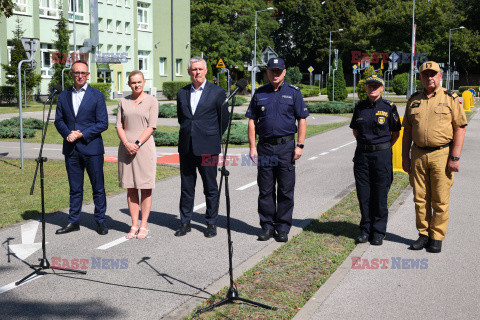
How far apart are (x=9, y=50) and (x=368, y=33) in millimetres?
40832

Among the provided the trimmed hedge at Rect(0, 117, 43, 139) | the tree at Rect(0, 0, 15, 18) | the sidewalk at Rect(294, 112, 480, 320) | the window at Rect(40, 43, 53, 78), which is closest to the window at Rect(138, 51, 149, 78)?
the window at Rect(40, 43, 53, 78)


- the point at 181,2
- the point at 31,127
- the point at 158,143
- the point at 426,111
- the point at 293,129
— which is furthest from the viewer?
the point at 181,2

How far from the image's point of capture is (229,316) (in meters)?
4.40

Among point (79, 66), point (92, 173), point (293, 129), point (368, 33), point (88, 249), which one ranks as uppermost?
point (368, 33)

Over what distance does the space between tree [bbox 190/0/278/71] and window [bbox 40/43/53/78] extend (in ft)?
77.7

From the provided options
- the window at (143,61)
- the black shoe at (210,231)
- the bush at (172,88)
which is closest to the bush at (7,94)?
the bush at (172,88)

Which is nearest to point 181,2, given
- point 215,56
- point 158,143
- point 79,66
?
point 215,56

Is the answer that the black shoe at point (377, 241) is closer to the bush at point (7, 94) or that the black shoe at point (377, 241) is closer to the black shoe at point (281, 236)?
the black shoe at point (281, 236)

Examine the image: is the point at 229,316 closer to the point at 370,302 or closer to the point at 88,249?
the point at 370,302

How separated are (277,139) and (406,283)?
2129mm

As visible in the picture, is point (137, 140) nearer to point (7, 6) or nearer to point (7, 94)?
point (7, 6)

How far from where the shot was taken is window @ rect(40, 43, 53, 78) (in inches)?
1695

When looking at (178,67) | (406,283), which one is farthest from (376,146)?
(178,67)

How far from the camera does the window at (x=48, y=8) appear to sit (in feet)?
139
